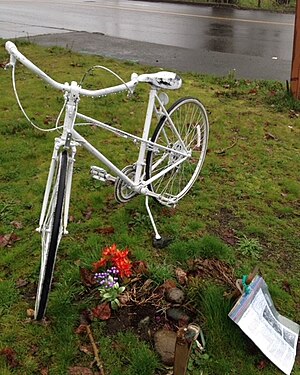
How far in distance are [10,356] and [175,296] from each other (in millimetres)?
1033

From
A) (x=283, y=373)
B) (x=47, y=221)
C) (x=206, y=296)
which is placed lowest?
(x=283, y=373)

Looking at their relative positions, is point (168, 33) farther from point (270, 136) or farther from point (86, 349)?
point (86, 349)

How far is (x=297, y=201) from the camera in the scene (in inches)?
166

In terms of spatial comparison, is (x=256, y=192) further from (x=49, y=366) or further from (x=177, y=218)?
(x=49, y=366)

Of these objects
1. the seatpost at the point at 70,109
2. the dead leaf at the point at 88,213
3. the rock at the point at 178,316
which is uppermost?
the seatpost at the point at 70,109

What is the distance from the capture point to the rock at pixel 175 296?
2.90 m

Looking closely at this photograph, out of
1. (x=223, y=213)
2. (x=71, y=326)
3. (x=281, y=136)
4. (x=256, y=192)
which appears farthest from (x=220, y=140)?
(x=71, y=326)

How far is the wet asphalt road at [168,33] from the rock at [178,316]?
19.4 feet

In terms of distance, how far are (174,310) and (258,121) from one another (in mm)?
3652

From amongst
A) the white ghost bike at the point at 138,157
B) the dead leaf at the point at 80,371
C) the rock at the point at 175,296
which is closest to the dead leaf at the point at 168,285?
the rock at the point at 175,296

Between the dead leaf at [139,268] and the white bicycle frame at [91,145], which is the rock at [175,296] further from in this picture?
the white bicycle frame at [91,145]

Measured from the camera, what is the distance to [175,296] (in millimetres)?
2906

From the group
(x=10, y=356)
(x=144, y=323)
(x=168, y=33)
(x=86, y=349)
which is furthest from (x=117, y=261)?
(x=168, y=33)

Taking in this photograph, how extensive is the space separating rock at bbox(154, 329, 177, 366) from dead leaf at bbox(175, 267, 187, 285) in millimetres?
430
